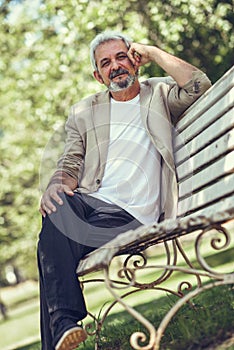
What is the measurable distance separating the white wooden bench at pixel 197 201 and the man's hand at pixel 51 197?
0.43 meters

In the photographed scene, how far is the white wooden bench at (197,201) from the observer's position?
11.6 feet

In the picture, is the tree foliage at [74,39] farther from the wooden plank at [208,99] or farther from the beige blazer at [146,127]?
the wooden plank at [208,99]

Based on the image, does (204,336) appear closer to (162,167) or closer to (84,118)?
(162,167)

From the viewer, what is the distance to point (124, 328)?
18.7 ft

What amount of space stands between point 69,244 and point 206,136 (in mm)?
1062

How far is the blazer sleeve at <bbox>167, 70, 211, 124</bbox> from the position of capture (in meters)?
4.94

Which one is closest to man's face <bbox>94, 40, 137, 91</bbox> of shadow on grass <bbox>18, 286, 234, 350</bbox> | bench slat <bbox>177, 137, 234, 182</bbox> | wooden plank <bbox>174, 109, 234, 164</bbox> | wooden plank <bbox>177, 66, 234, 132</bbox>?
wooden plank <bbox>177, 66, 234, 132</bbox>

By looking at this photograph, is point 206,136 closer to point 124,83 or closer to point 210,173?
point 210,173

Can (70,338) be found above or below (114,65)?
below

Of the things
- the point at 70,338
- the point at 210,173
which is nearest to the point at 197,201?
the point at 210,173

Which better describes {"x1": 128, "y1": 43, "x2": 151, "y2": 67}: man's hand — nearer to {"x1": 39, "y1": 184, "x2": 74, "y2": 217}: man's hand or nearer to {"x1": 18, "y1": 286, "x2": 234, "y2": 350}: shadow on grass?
{"x1": 39, "y1": 184, "x2": 74, "y2": 217}: man's hand

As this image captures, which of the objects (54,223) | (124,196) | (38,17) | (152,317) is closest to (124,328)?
(152,317)

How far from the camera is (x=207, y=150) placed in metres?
4.77

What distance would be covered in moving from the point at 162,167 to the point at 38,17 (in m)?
8.16
